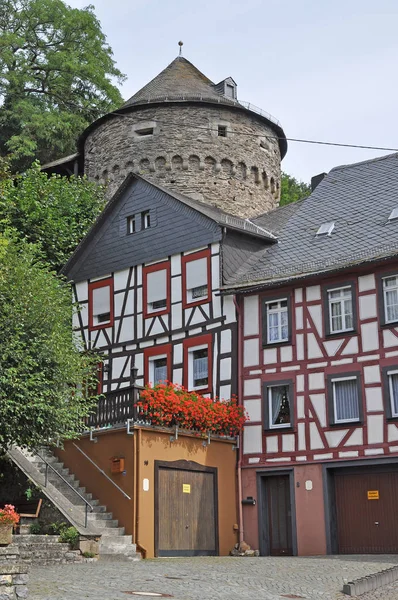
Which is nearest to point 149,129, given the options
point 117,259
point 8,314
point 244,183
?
point 244,183

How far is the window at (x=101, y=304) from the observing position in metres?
27.7

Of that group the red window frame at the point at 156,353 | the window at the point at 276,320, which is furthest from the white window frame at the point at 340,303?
the red window frame at the point at 156,353

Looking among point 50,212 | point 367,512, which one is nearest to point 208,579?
point 367,512

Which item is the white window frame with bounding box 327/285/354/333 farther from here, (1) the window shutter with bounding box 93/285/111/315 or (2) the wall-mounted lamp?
(1) the window shutter with bounding box 93/285/111/315

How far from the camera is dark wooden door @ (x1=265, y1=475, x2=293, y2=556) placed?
21.9 meters

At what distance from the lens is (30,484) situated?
779 inches

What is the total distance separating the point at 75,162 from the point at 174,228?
16.9 m

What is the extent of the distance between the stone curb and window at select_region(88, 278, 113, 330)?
561 inches

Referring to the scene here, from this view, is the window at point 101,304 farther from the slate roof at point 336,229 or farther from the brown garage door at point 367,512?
the brown garage door at point 367,512

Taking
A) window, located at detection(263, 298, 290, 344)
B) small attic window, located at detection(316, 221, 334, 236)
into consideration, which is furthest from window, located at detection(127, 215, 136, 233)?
window, located at detection(263, 298, 290, 344)

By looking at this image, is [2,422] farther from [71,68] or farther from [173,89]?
[71,68]

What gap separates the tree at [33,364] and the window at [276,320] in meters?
5.30

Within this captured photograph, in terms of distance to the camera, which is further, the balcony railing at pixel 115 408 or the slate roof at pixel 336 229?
the slate roof at pixel 336 229

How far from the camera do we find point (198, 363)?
Result: 25.0m
